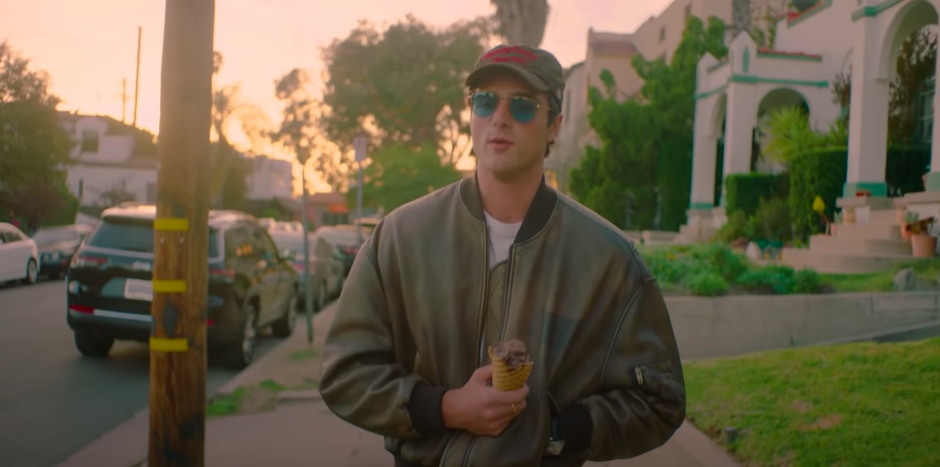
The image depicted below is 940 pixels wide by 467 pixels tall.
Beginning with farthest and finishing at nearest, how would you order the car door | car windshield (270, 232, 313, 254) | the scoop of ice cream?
1. car windshield (270, 232, 313, 254)
2. the car door
3. the scoop of ice cream

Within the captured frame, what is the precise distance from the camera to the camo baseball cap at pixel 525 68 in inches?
90.1

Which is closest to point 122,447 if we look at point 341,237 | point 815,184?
point 815,184

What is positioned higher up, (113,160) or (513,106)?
(113,160)

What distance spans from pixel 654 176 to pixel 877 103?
31.6ft

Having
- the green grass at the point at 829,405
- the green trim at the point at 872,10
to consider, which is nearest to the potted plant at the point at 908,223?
the green trim at the point at 872,10

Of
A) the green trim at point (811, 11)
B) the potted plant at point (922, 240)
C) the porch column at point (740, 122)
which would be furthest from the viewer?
the porch column at point (740, 122)

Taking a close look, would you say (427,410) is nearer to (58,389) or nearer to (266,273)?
(58,389)

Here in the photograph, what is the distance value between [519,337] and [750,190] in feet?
50.1

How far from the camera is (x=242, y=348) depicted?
9352 millimetres

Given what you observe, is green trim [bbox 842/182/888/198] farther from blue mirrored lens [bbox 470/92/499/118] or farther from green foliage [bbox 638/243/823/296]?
blue mirrored lens [bbox 470/92/499/118]

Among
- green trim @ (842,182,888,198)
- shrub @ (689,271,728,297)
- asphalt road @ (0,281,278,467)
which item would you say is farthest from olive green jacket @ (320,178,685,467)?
green trim @ (842,182,888,198)

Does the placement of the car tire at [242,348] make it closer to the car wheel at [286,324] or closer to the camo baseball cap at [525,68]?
the car wheel at [286,324]

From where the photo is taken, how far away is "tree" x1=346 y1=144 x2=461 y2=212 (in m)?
31.4

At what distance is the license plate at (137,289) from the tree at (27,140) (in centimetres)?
1219
